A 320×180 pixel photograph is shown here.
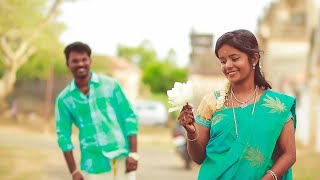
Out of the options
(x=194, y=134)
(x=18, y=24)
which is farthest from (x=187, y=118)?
(x=18, y=24)

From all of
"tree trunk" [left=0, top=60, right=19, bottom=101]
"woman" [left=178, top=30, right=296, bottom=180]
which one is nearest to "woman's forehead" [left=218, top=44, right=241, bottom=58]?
"woman" [left=178, top=30, right=296, bottom=180]

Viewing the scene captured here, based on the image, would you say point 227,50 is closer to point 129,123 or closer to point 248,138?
point 248,138

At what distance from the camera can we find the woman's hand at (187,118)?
345 centimetres

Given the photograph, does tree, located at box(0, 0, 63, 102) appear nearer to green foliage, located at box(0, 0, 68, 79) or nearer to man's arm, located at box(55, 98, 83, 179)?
green foliage, located at box(0, 0, 68, 79)

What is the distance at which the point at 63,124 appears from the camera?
568 cm

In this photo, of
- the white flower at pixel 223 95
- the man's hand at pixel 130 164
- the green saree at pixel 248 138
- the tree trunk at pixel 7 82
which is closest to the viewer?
the green saree at pixel 248 138

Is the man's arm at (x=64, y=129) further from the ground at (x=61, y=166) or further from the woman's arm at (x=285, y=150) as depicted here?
the ground at (x=61, y=166)

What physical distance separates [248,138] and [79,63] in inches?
95.1

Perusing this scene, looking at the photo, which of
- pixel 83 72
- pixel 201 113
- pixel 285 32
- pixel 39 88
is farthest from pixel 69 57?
pixel 39 88

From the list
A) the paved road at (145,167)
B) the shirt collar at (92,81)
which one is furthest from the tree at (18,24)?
the shirt collar at (92,81)

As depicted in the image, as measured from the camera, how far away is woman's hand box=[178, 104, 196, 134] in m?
3.45

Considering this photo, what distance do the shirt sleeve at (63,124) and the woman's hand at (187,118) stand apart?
2375 mm

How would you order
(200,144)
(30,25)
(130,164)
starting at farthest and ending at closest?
(30,25)
(130,164)
(200,144)

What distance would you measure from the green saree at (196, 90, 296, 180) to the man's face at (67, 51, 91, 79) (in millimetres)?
2223
